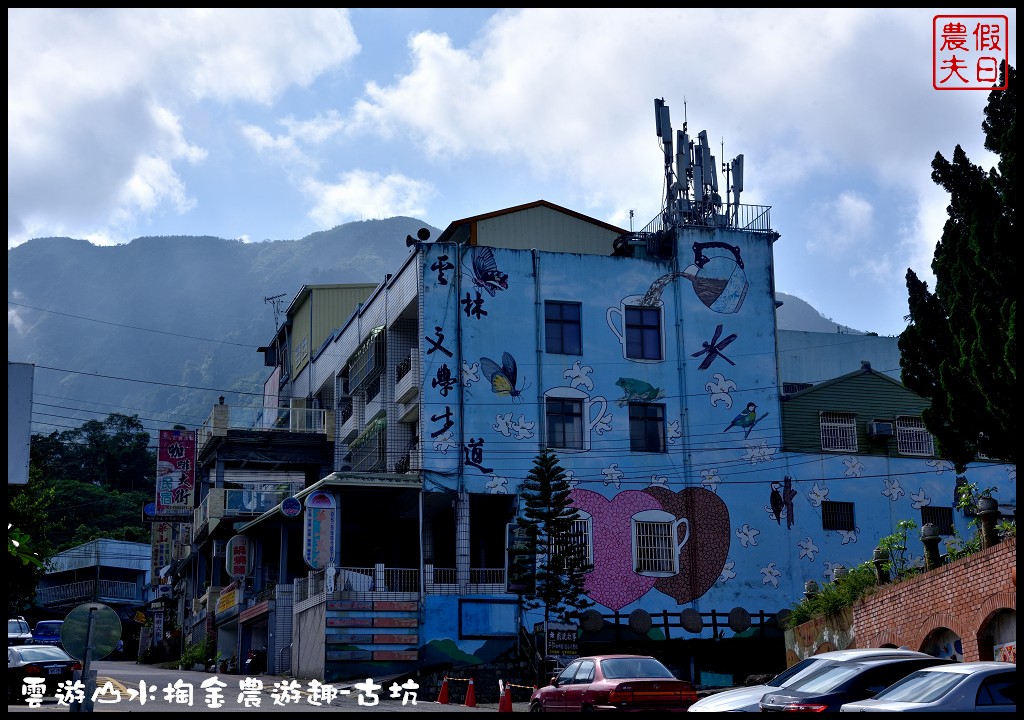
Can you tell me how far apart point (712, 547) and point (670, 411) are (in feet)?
15.4

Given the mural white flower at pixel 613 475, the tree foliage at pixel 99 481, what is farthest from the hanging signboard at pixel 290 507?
the tree foliage at pixel 99 481

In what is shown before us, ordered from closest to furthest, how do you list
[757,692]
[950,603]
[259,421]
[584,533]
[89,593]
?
[757,692]
[950,603]
[584,533]
[259,421]
[89,593]

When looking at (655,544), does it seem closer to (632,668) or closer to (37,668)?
(632,668)

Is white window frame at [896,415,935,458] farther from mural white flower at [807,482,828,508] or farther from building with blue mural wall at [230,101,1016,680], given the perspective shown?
mural white flower at [807,482,828,508]

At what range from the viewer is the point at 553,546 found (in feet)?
127

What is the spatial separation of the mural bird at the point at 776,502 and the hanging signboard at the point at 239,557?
1877 centimetres

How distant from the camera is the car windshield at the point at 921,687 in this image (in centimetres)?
1493

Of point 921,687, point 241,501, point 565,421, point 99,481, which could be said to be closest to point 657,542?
point 565,421

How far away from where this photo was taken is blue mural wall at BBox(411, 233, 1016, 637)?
40781mm

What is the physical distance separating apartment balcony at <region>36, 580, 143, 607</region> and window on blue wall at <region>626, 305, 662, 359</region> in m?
47.7

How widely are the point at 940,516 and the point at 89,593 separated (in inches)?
2146

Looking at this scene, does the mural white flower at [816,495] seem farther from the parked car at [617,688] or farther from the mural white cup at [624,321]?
the parked car at [617,688]

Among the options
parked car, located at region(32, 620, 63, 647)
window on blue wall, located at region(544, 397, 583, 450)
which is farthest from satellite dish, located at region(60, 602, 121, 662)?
parked car, located at region(32, 620, 63, 647)

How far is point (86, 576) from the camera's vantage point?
3243 inches
